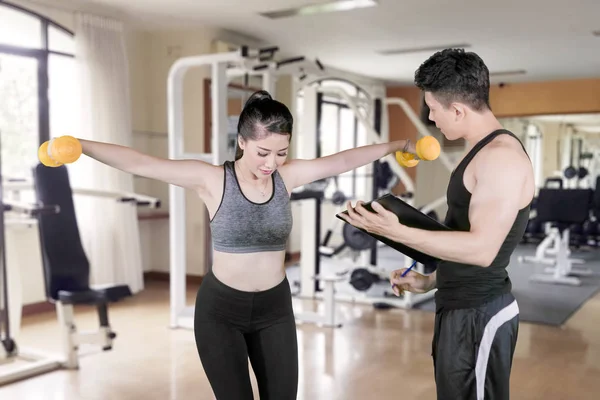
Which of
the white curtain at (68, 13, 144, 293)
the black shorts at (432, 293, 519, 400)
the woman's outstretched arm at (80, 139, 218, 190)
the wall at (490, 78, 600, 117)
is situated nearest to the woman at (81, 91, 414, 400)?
the woman's outstretched arm at (80, 139, 218, 190)

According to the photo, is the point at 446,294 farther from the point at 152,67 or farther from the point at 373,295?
the point at 152,67

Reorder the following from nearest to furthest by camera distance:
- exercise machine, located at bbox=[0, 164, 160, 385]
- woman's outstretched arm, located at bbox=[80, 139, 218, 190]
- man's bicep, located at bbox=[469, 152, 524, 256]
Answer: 1. man's bicep, located at bbox=[469, 152, 524, 256]
2. woman's outstretched arm, located at bbox=[80, 139, 218, 190]
3. exercise machine, located at bbox=[0, 164, 160, 385]

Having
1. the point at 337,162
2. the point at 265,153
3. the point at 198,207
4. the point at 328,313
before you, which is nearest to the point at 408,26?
the point at 198,207

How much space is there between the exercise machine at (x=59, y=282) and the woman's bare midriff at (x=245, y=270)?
5.80 ft

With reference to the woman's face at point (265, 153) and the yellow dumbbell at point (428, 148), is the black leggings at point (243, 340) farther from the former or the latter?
the yellow dumbbell at point (428, 148)

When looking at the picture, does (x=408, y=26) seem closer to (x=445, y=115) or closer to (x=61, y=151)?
(x=445, y=115)

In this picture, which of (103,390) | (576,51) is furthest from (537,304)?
(103,390)

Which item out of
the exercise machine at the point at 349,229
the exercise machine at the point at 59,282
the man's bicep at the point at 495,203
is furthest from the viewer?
the exercise machine at the point at 349,229

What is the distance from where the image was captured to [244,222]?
1.47 m

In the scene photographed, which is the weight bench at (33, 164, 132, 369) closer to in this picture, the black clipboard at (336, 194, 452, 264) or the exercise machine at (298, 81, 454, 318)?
the exercise machine at (298, 81, 454, 318)

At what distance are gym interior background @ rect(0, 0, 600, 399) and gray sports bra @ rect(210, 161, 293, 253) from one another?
1.49 m

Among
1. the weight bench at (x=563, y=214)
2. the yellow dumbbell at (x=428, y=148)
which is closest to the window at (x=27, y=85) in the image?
the yellow dumbbell at (x=428, y=148)

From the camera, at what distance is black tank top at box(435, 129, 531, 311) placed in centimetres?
128

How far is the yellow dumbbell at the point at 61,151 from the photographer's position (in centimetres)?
134
